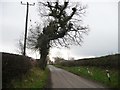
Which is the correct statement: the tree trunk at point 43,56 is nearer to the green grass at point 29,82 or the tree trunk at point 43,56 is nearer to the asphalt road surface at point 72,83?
the asphalt road surface at point 72,83

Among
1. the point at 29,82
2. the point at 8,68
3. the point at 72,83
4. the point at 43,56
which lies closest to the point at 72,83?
the point at 72,83

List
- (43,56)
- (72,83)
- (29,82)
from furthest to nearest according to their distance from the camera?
(43,56) → (72,83) → (29,82)

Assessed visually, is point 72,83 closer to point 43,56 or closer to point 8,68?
point 8,68

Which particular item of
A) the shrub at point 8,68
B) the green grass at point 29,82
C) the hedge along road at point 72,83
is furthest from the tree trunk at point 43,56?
the shrub at point 8,68

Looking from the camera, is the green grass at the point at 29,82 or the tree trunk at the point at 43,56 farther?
the tree trunk at the point at 43,56

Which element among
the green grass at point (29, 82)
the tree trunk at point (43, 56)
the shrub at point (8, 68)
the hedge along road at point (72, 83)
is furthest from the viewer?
the tree trunk at point (43, 56)

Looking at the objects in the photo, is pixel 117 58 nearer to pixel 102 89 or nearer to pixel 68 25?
pixel 102 89

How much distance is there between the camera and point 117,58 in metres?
29.3

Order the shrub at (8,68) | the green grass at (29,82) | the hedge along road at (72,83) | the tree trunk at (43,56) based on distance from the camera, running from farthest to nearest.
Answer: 1. the tree trunk at (43,56)
2. the hedge along road at (72,83)
3. the green grass at (29,82)
4. the shrub at (8,68)

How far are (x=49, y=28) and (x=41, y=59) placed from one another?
5.25 meters

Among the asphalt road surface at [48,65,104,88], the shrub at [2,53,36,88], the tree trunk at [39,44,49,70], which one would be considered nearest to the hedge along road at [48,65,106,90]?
the asphalt road surface at [48,65,104,88]

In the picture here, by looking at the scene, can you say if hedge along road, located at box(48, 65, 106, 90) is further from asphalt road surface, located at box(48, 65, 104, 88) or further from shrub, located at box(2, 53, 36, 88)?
shrub, located at box(2, 53, 36, 88)

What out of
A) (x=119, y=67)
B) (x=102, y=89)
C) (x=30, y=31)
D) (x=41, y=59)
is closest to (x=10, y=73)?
(x=102, y=89)

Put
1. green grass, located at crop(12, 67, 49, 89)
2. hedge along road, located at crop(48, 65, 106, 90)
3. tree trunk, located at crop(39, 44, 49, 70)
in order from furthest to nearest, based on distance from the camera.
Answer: tree trunk, located at crop(39, 44, 49, 70)
hedge along road, located at crop(48, 65, 106, 90)
green grass, located at crop(12, 67, 49, 89)
